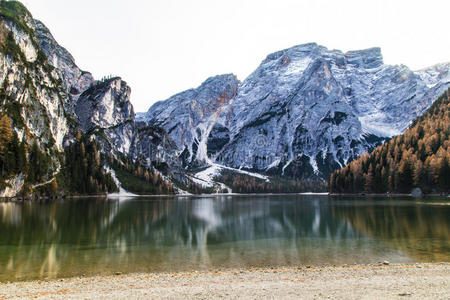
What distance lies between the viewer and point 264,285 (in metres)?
18.4

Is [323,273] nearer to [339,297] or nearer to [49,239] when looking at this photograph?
[339,297]

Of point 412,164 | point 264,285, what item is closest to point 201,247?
point 264,285

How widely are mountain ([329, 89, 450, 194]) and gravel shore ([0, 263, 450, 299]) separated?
109146 millimetres

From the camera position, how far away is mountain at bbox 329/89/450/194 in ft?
378

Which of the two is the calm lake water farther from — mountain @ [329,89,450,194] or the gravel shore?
mountain @ [329,89,450,194]

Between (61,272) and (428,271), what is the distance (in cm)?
2444

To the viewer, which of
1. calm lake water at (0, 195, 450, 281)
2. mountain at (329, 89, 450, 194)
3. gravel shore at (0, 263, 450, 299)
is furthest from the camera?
mountain at (329, 89, 450, 194)

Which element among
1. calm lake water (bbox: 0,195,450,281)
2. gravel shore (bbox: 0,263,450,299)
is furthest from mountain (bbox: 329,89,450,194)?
gravel shore (bbox: 0,263,450,299)

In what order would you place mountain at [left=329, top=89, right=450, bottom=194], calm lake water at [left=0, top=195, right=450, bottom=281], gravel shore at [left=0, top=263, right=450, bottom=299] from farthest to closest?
mountain at [left=329, top=89, right=450, bottom=194] < calm lake water at [left=0, top=195, right=450, bottom=281] < gravel shore at [left=0, top=263, right=450, bottom=299]

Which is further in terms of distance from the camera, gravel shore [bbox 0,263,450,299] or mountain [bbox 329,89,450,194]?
mountain [bbox 329,89,450,194]

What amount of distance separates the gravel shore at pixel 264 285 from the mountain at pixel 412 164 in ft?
358

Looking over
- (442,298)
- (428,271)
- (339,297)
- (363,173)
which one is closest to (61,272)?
(339,297)

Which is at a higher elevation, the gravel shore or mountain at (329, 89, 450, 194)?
mountain at (329, 89, 450, 194)

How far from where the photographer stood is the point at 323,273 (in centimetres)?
2156
